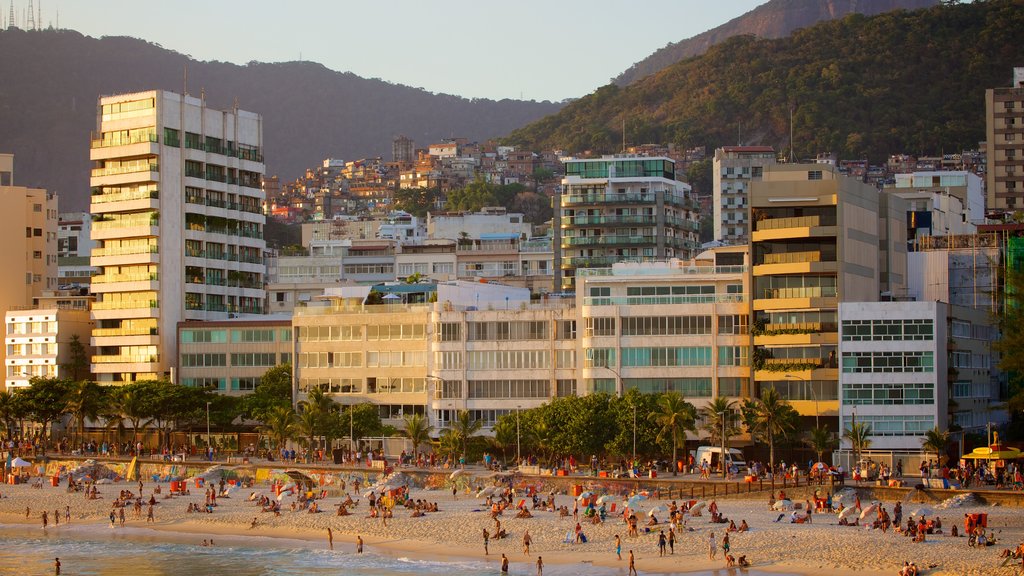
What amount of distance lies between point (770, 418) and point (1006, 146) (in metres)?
107

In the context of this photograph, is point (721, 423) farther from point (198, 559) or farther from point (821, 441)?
point (198, 559)

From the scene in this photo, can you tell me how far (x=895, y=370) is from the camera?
297ft

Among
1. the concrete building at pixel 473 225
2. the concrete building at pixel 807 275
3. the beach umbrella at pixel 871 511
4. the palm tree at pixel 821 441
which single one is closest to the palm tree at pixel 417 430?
the concrete building at pixel 807 275

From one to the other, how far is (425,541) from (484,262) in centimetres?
8912

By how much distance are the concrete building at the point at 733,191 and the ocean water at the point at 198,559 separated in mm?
108441

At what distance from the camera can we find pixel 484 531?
7394cm

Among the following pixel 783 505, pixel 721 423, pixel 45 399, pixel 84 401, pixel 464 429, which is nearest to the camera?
pixel 783 505

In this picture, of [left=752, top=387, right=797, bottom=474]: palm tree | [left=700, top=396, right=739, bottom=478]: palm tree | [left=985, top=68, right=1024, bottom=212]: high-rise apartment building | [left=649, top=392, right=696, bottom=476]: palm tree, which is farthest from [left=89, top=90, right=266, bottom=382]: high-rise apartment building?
[left=985, top=68, right=1024, bottom=212]: high-rise apartment building

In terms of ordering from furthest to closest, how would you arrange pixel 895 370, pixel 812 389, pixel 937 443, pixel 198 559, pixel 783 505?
1. pixel 812 389
2. pixel 895 370
3. pixel 937 443
4. pixel 783 505
5. pixel 198 559

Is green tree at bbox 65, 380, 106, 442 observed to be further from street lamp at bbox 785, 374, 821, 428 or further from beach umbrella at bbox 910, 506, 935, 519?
beach umbrella at bbox 910, 506, 935, 519

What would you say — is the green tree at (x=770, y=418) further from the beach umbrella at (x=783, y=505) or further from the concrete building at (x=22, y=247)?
the concrete building at (x=22, y=247)

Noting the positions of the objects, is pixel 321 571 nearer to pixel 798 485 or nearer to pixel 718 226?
pixel 798 485

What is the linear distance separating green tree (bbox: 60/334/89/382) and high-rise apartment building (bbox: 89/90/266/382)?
2051 mm

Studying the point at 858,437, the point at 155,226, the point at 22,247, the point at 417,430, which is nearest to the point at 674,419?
the point at 858,437
